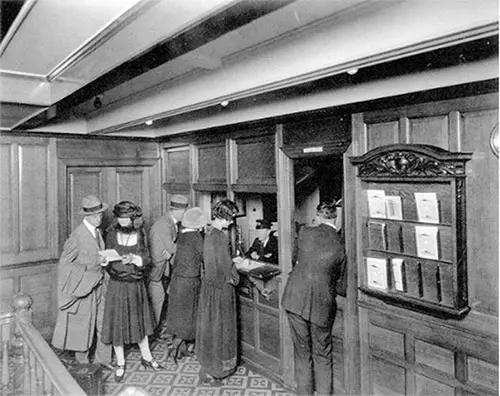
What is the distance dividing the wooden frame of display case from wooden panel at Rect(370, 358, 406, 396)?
0.54m

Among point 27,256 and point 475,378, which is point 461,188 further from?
point 27,256

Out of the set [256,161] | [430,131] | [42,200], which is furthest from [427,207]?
[42,200]

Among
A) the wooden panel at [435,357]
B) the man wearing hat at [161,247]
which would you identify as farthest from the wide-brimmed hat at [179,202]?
the wooden panel at [435,357]

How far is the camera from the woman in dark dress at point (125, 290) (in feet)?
13.0

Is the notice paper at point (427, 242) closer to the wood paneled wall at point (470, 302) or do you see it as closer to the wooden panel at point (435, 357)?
the wood paneled wall at point (470, 302)

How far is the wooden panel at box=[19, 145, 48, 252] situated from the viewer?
473cm

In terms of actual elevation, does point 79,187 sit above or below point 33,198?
above

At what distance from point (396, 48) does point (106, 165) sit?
4.42 meters

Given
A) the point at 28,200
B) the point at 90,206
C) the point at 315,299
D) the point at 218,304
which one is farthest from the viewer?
the point at 28,200

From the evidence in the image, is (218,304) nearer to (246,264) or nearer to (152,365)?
(246,264)

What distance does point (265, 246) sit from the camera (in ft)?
14.2

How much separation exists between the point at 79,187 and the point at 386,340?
396cm

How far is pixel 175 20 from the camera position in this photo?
5.50 feet

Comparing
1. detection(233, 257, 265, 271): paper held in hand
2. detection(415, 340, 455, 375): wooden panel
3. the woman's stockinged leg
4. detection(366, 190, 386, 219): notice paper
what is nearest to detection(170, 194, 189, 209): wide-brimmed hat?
detection(233, 257, 265, 271): paper held in hand
